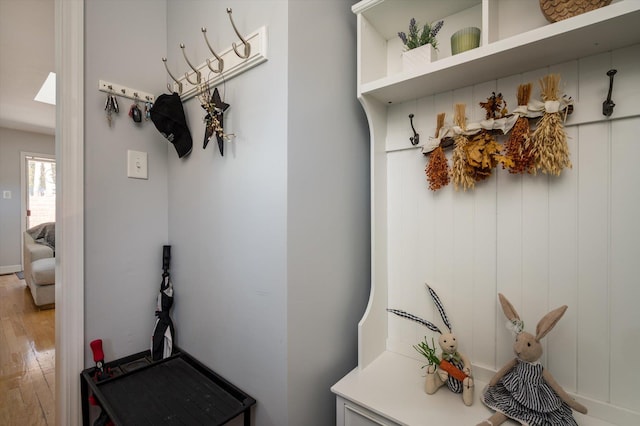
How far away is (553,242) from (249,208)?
0.96 m

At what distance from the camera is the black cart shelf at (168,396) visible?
87 cm

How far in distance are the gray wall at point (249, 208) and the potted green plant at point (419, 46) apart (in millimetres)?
253

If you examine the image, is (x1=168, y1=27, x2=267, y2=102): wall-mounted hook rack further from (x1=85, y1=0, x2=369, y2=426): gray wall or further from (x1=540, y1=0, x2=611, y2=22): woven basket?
(x1=540, y1=0, x2=611, y2=22): woven basket

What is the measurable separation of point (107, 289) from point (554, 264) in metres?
1.65

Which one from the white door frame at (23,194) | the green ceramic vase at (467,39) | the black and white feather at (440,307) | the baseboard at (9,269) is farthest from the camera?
the white door frame at (23,194)

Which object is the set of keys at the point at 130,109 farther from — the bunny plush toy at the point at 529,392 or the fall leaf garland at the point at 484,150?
the bunny plush toy at the point at 529,392

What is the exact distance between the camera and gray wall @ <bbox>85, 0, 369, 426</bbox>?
885 millimetres

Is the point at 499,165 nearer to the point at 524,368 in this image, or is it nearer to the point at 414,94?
the point at 414,94

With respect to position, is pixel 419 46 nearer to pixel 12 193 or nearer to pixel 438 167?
pixel 438 167

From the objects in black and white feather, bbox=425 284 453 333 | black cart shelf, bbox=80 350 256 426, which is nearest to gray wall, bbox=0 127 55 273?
black cart shelf, bbox=80 350 256 426

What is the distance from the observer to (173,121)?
1.15 meters

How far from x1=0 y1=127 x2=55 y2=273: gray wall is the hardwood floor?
194 centimetres

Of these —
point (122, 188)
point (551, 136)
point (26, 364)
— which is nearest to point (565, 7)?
point (551, 136)

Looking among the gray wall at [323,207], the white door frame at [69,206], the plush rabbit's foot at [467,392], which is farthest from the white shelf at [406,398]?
the white door frame at [69,206]
